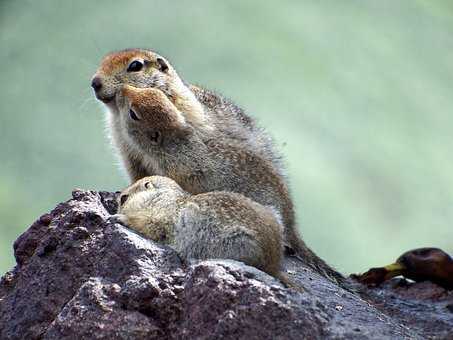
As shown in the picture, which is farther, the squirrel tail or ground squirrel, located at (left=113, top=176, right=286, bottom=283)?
the squirrel tail

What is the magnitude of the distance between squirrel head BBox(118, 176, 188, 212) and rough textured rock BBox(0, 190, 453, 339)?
6.8 inches

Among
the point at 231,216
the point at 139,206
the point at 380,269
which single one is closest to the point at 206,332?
the point at 231,216

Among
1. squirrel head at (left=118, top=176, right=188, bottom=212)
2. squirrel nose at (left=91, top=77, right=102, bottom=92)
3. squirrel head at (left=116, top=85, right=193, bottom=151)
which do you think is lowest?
squirrel head at (left=118, top=176, right=188, bottom=212)

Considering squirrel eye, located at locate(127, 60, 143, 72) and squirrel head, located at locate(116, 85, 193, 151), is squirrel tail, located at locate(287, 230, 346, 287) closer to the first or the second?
squirrel head, located at locate(116, 85, 193, 151)

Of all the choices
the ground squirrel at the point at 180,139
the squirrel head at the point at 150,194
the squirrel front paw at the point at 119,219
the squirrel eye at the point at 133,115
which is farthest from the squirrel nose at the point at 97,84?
the squirrel front paw at the point at 119,219

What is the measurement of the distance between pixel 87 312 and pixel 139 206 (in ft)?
3.06

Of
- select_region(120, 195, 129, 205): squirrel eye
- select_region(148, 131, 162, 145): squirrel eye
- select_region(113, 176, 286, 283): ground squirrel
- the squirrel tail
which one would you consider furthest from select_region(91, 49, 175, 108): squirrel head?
the squirrel tail

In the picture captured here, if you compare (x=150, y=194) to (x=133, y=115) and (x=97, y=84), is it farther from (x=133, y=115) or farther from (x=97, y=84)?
(x=97, y=84)

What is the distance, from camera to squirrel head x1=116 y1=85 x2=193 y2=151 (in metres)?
5.40

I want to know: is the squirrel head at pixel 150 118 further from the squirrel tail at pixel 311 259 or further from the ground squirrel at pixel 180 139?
the squirrel tail at pixel 311 259

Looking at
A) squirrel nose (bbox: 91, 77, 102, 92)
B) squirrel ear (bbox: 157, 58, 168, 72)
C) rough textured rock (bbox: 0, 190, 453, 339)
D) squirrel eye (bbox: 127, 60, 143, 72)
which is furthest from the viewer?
squirrel ear (bbox: 157, 58, 168, 72)

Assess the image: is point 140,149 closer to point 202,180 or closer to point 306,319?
point 202,180

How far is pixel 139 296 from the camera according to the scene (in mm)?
3992

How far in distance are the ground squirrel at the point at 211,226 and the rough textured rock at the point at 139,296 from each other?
0.15m
